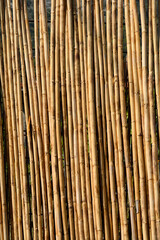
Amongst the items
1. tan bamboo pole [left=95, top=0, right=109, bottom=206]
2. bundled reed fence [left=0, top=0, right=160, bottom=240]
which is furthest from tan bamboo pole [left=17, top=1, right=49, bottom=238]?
tan bamboo pole [left=95, top=0, right=109, bottom=206]

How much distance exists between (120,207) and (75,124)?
0.31m

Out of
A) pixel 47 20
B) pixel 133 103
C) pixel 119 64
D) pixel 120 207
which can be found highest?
pixel 47 20

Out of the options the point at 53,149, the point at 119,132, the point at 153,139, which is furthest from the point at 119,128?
the point at 53,149

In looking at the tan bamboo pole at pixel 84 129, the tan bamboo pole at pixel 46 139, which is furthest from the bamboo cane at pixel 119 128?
the tan bamboo pole at pixel 46 139

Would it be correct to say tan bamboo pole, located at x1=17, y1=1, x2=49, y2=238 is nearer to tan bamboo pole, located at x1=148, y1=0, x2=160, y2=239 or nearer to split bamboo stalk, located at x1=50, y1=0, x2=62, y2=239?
split bamboo stalk, located at x1=50, y1=0, x2=62, y2=239

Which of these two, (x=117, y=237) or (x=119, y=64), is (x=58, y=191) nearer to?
(x=117, y=237)

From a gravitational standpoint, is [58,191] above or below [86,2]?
below

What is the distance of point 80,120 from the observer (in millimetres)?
1023

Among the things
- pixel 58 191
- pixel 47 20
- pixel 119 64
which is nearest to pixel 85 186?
pixel 58 191

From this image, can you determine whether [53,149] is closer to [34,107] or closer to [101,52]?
[34,107]

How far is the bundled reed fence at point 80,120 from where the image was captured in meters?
0.99

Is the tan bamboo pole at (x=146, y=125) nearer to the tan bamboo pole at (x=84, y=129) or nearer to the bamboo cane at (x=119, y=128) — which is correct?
the bamboo cane at (x=119, y=128)

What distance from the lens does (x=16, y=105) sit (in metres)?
1.07

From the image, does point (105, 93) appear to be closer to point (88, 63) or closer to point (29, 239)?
point (88, 63)
